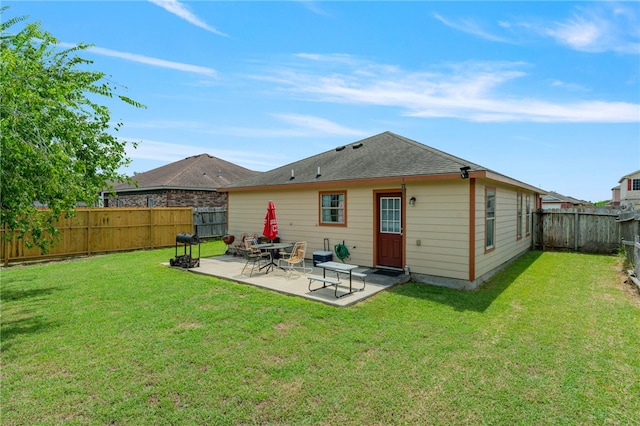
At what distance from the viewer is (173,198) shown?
17.4 metres

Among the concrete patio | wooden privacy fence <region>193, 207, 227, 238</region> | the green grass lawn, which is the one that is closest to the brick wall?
wooden privacy fence <region>193, 207, 227, 238</region>

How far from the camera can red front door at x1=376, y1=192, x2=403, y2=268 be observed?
27.6ft

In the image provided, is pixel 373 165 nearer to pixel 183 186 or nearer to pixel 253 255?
pixel 253 255

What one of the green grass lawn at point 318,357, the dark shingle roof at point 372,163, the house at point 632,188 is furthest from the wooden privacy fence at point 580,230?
the house at point 632,188

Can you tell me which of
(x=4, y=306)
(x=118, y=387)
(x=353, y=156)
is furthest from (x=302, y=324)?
(x=353, y=156)

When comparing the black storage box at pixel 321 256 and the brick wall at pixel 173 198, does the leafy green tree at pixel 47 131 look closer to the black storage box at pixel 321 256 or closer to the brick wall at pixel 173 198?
the black storage box at pixel 321 256

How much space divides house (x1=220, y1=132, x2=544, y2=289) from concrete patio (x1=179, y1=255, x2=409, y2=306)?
0.85m

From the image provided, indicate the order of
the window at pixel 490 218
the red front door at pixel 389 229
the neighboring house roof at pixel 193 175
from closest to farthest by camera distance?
the window at pixel 490 218 → the red front door at pixel 389 229 → the neighboring house roof at pixel 193 175

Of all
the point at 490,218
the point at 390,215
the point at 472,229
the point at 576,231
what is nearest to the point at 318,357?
the point at 472,229

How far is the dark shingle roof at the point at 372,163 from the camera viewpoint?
791 centimetres

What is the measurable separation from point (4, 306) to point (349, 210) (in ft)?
25.8

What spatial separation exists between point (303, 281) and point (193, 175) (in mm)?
14442

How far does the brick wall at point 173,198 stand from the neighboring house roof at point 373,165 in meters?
6.31

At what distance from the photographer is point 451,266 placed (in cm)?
742
